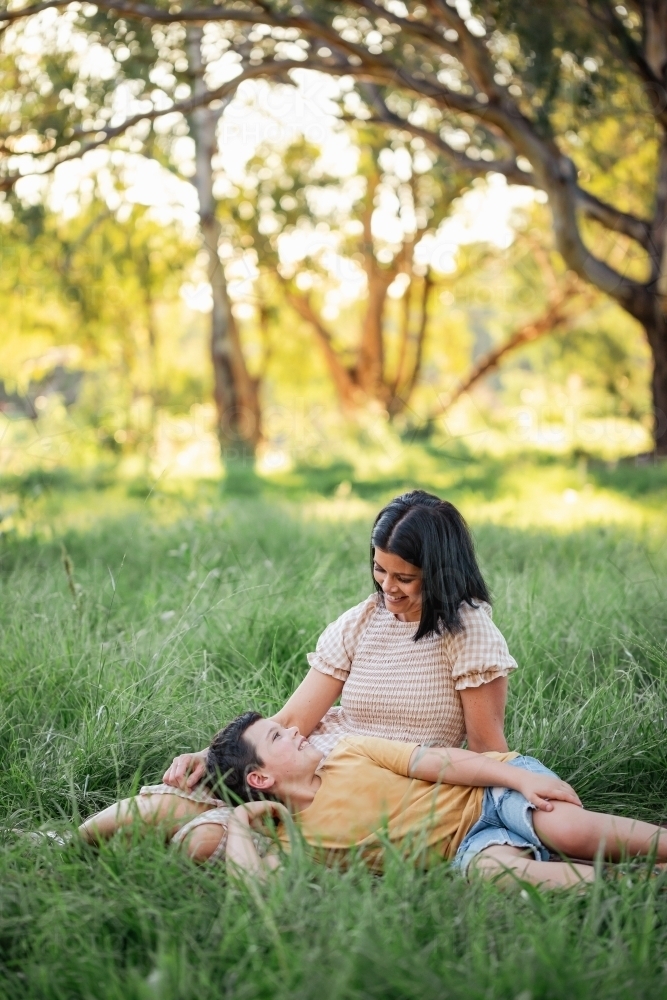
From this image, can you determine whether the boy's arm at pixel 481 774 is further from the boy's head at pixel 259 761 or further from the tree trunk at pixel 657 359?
the tree trunk at pixel 657 359

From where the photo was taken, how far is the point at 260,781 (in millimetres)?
2438

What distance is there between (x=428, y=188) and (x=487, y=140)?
826 centimetres

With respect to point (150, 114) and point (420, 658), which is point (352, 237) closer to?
point (150, 114)

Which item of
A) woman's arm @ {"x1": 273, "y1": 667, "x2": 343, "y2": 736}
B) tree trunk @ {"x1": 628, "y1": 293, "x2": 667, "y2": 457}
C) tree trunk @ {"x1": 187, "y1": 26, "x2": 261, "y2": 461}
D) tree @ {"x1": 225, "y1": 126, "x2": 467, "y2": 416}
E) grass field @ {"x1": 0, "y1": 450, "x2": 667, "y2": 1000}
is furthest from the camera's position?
tree @ {"x1": 225, "y1": 126, "x2": 467, "y2": 416}

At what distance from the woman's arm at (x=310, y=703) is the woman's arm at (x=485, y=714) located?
0.37 m

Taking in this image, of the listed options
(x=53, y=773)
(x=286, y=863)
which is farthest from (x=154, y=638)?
(x=286, y=863)

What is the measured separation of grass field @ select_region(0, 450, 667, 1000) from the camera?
5.93ft

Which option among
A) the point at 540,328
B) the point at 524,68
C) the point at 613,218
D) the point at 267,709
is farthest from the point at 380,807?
the point at 540,328

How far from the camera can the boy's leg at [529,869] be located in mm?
2154

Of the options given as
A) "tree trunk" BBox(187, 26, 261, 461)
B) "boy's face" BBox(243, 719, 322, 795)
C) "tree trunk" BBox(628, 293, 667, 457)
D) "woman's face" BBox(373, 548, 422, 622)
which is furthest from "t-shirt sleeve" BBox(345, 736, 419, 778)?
"tree trunk" BBox(187, 26, 261, 461)

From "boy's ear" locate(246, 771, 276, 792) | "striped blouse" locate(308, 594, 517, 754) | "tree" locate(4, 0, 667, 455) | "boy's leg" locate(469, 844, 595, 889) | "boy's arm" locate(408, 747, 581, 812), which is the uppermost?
"tree" locate(4, 0, 667, 455)

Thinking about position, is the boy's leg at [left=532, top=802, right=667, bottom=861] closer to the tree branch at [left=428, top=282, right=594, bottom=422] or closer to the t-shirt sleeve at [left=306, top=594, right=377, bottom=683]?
the t-shirt sleeve at [left=306, top=594, right=377, bottom=683]

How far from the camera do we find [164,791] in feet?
8.07

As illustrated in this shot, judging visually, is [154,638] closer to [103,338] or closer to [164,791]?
[164,791]
